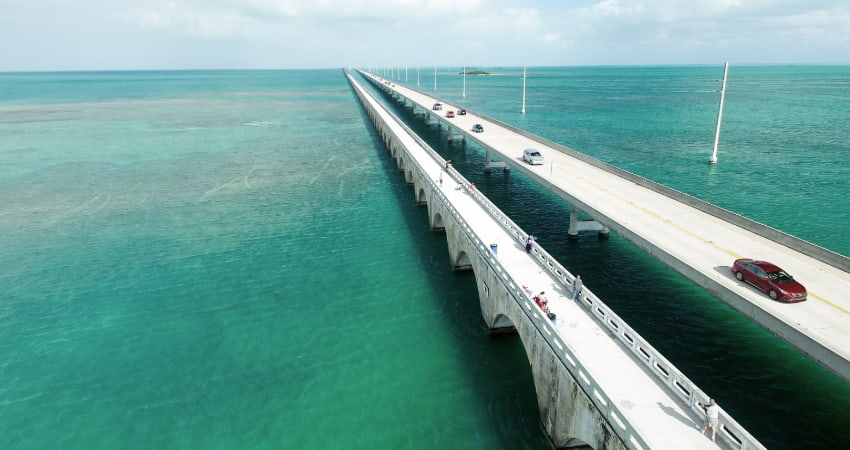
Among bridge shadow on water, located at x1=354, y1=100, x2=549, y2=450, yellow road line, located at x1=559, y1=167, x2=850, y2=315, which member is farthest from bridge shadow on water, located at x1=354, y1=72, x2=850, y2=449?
yellow road line, located at x1=559, y1=167, x2=850, y2=315

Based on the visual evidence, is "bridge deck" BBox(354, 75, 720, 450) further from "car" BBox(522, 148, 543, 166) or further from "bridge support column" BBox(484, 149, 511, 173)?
"bridge support column" BBox(484, 149, 511, 173)

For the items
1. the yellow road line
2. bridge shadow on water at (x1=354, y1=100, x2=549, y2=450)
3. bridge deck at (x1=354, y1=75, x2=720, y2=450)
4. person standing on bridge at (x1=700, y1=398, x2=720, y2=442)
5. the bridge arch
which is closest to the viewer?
person standing on bridge at (x1=700, y1=398, x2=720, y2=442)

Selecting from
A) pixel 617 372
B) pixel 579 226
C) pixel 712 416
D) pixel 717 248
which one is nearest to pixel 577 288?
pixel 617 372

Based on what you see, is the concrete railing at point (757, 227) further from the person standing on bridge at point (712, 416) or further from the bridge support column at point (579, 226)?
the person standing on bridge at point (712, 416)

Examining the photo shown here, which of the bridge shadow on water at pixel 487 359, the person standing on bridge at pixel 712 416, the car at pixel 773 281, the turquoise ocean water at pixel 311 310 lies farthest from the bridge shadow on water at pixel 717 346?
the person standing on bridge at pixel 712 416

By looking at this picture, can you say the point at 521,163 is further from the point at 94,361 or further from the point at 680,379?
the point at 94,361

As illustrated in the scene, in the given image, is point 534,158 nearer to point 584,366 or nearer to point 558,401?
point 558,401

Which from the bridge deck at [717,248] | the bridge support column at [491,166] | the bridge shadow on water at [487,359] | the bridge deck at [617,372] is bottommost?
the bridge shadow on water at [487,359]
